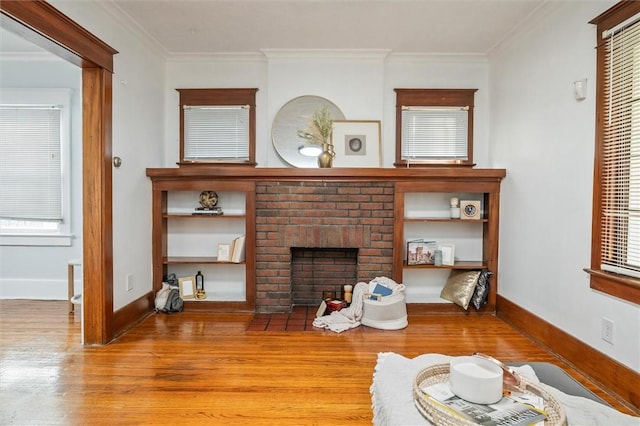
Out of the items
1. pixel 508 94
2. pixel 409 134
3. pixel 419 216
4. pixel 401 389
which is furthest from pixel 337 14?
pixel 401 389

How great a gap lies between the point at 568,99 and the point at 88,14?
3495 millimetres

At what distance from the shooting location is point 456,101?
3.86 m

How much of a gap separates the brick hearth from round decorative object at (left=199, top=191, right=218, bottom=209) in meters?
0.51

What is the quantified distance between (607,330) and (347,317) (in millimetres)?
1892

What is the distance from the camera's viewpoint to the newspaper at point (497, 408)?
102cm

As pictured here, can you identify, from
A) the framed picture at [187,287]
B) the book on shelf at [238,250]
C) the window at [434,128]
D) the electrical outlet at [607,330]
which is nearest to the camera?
the electrical outlet at [607,330]

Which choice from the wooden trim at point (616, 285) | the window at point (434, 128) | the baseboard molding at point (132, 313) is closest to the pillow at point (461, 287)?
the window at point (434, 128)

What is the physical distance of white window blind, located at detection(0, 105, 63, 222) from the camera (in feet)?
13.1

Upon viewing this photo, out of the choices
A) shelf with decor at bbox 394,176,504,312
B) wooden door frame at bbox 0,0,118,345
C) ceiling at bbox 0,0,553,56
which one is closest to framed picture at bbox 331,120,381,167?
shelf with decor at bbox 394,176,504,312

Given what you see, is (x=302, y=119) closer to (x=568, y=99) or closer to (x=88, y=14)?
(x=88, y=14)

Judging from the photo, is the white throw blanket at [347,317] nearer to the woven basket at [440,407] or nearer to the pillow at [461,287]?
the pillow at [461,287]

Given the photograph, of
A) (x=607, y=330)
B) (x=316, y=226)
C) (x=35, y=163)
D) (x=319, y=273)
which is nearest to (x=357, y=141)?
(x=316, y=226)

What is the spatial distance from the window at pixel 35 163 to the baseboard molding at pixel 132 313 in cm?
135

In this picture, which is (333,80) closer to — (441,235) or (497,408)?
(441,235)
